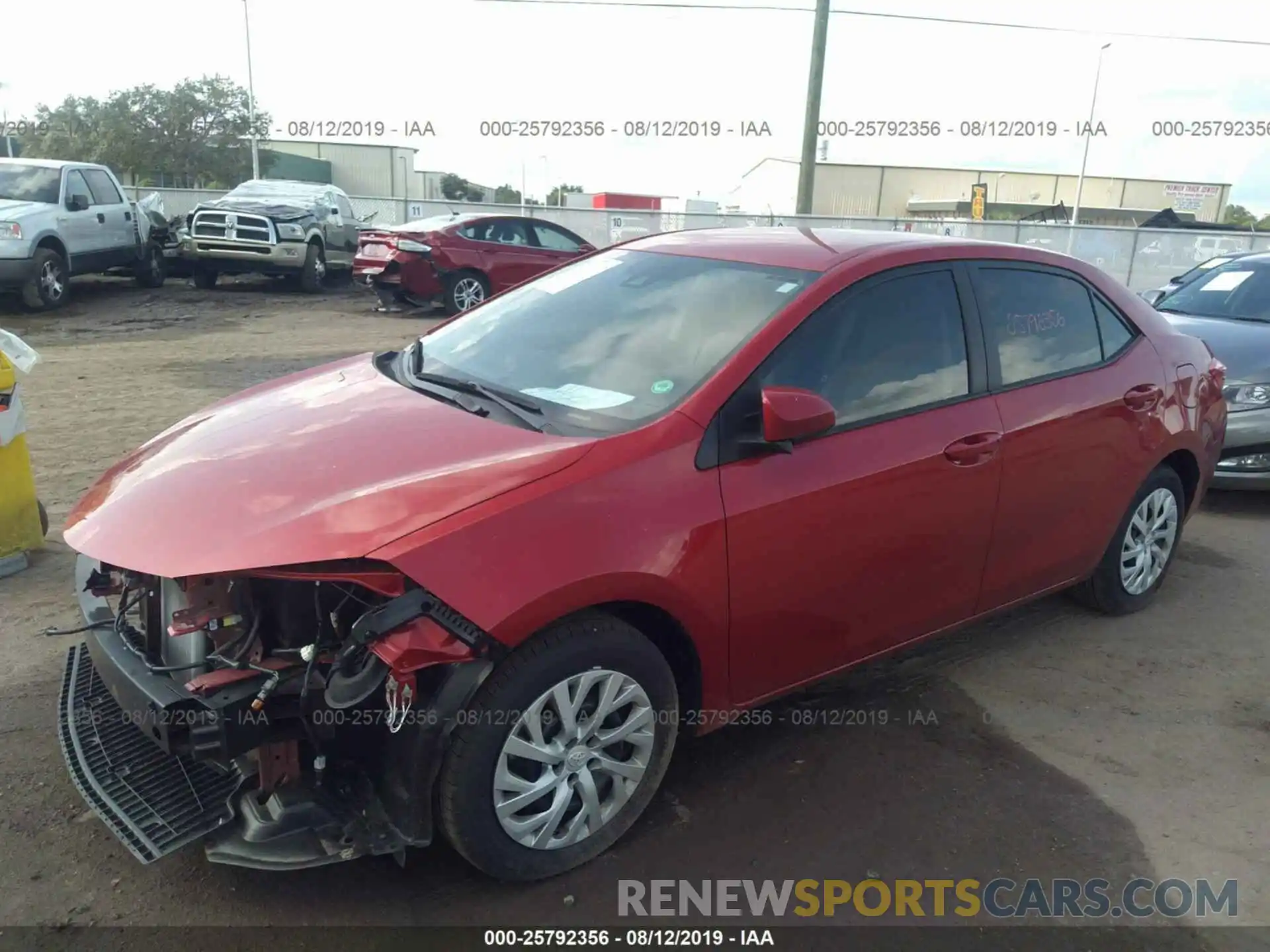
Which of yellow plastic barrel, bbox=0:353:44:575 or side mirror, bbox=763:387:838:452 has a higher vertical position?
side mirror, bbox=763:387:838:452

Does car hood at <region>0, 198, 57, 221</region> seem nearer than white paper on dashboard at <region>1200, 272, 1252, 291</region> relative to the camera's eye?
No

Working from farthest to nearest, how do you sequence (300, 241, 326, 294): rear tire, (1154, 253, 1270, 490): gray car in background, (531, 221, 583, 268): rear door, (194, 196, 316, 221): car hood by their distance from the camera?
(300, 241, 326, 294): rear tire < (194, 196, 316, 221): car hood < (531, 221, 583, 268): rear door < (1154, 253, 1270, 490): gray car in background

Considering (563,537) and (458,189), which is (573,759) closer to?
(563,537)

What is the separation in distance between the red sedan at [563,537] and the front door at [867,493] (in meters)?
0.01

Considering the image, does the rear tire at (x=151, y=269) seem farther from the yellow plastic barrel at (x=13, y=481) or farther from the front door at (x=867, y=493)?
the front door at (x=867, y=493)

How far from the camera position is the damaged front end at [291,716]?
7.84ft

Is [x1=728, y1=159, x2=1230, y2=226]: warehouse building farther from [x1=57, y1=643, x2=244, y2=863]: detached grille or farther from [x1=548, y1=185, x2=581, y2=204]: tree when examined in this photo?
[x1=57, y1=643, x2=244, y2=863]: detached grille

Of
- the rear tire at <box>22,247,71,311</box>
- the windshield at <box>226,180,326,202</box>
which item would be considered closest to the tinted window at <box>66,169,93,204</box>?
the rear tire at <box>22,247,71,311</box>

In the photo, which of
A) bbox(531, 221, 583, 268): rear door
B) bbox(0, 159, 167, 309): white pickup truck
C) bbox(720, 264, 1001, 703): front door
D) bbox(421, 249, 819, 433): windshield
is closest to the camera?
bbox(720, 264, 1001, 703): front door

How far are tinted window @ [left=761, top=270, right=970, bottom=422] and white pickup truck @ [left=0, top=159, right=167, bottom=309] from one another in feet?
42.8

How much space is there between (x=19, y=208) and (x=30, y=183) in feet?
2.80

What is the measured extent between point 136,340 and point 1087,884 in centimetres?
1203

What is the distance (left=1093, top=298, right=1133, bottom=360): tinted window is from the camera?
169 inches

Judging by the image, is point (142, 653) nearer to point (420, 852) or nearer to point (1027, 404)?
point (420, 852)
